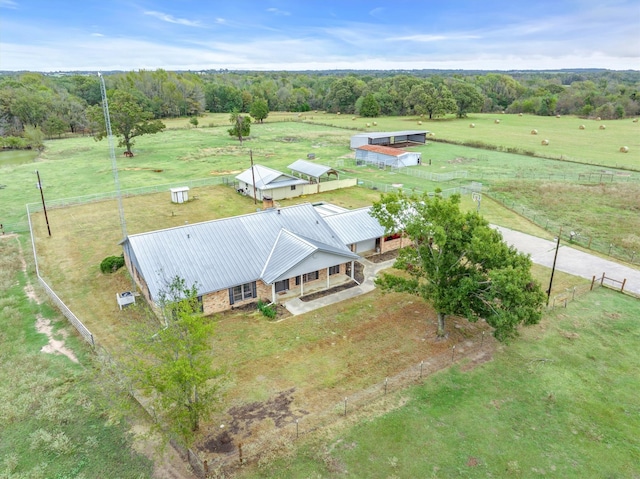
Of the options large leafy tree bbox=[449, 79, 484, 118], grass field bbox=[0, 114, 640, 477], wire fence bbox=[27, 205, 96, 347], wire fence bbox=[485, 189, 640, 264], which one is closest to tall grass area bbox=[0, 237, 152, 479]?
wire fence bbox=[27, 205, 96, 347]

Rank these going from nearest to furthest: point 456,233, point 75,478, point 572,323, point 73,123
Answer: point 75,478
point 456,233
point 572,323
point 73,123

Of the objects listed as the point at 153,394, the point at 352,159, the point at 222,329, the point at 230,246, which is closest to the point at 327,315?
the point at 222,329

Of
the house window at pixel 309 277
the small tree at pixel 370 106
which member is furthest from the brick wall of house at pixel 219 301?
the small tree at pixel 370 106

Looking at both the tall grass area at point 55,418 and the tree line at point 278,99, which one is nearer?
the tall grass area at point 55,418

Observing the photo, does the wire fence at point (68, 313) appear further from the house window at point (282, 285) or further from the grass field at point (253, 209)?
the house window at point (282, 285)

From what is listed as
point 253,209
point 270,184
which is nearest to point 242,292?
point 253,209

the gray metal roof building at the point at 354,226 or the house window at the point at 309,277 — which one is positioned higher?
the gray metal roof building at the point at 354,226

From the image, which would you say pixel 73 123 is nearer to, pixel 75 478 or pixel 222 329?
pixel 222 329
